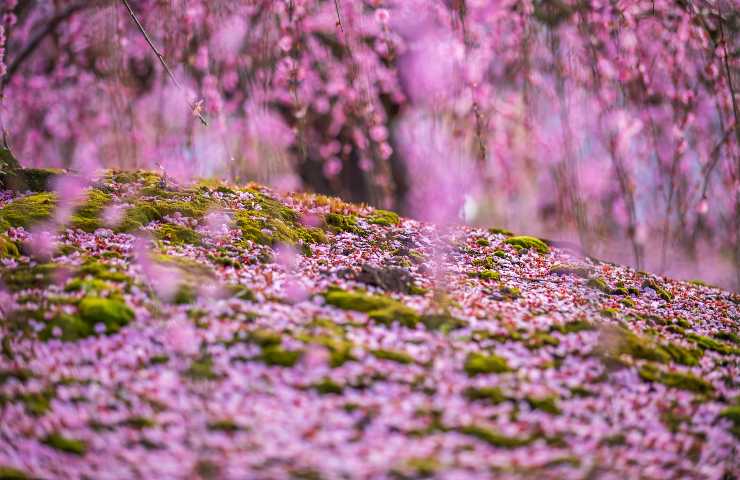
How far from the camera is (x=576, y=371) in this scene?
363 centimetres

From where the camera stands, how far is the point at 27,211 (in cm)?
477

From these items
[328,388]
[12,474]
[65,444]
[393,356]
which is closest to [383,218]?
[393,356]

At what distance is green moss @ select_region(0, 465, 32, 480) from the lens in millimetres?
2477

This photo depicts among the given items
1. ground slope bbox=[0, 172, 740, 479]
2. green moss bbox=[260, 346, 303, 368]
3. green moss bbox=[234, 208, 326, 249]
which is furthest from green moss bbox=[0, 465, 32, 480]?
green moss bbox=[234, 208, 326, 249]

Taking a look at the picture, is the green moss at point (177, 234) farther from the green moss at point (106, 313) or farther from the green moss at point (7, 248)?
the green moss at point (106, 313)

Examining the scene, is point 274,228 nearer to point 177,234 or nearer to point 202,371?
point 177,234

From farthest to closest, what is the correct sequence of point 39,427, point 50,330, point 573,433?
point 50,330 → point 573,433 → point 39,427

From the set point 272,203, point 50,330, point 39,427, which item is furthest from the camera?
point 272,203

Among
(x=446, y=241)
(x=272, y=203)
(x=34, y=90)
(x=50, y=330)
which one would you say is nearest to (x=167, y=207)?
(x=272, y=203)

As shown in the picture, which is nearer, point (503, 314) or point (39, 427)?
point (39, 427)

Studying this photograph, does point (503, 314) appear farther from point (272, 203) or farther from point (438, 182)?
point (438, 182)

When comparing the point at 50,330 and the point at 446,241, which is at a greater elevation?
the point at 446,241

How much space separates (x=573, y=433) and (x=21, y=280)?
10.8 ft

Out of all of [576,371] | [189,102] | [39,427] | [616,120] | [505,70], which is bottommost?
[39,427]
